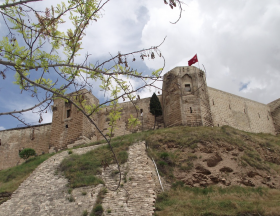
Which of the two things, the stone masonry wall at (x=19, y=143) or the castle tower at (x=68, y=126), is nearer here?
the castle tower at (x=68, y=126)

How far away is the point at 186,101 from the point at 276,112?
497 inches

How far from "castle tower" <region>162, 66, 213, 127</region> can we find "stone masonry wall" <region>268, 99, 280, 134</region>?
1043cm

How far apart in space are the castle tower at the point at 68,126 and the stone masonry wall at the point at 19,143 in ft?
6.22

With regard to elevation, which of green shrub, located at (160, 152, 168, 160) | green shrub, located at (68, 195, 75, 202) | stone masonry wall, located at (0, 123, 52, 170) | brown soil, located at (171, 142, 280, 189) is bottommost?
green shrub, located at (68, 195, 75, 202)

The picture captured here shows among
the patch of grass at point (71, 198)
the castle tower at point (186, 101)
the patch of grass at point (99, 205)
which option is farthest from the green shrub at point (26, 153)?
the patch of grass at point (99, 205)

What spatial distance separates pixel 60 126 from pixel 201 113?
11.0 metres

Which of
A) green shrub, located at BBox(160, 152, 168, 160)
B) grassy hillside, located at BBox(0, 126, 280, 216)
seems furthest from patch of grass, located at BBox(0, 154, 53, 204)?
green shrub, located at BBox(160, 152, 168, 160)

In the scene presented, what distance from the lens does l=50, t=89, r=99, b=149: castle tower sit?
76.0 ft

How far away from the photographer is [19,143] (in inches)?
1039

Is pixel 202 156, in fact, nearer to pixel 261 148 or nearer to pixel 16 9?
pixel 261 148

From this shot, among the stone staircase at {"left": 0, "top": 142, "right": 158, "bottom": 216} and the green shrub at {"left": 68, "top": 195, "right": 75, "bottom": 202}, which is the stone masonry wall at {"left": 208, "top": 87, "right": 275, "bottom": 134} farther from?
the green shrub at {"left": 68, "top": 195, "right": 75, "bottom": 202}

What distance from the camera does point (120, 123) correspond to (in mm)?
25234

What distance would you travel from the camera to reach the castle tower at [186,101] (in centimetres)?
2031

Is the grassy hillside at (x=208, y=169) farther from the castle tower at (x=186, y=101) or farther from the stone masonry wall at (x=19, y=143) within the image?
the stone masonry wall at (x=19, y=143)
